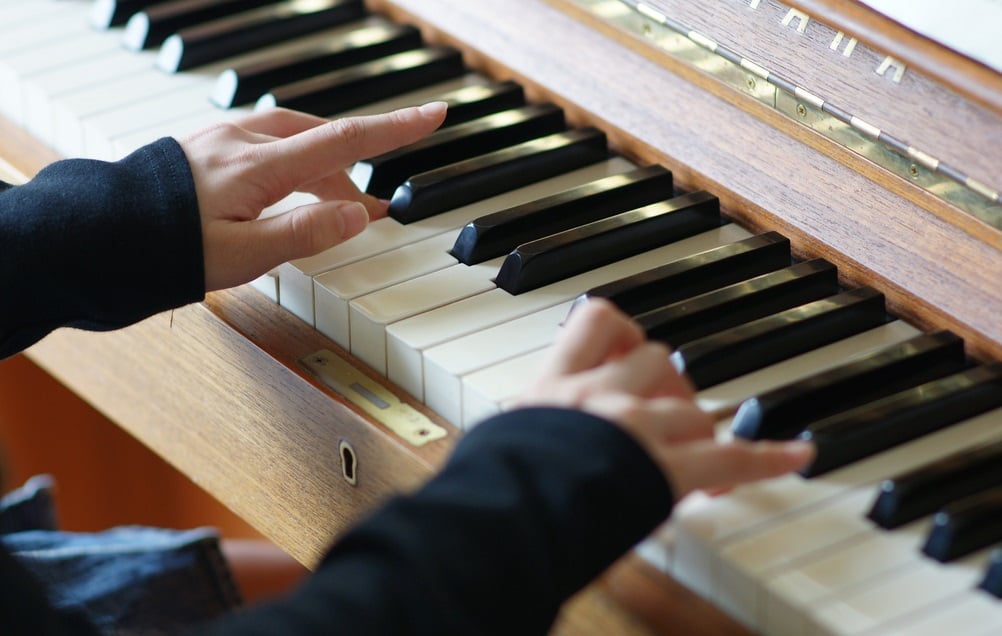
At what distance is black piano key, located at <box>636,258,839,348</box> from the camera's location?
1.13 m

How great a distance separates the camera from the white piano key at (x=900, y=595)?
877mm

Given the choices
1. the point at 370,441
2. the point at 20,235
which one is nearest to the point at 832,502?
the point at 370,441

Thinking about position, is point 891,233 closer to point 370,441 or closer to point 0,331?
point 370,441

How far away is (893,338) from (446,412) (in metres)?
0.35

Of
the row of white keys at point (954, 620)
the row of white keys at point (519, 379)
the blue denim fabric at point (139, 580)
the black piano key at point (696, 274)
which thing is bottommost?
the blue denim fabric at point (139, 580)

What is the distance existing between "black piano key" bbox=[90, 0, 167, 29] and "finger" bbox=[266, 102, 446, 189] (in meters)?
0.47

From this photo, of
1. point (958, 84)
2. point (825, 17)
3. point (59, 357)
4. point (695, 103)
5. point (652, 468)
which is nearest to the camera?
point (652, 468)

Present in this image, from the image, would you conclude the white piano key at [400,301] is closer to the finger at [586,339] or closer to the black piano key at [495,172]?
the black piano key at [495,172]

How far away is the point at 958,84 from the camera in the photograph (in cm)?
106

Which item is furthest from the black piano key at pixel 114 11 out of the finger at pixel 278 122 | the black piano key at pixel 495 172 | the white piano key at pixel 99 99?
the black piano key at pixel 495 172

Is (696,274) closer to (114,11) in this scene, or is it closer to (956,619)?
(956,619)

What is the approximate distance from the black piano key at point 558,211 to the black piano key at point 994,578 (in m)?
0.51

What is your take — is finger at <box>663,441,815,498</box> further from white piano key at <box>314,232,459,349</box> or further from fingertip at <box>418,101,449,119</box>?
fingertip at <box>418,101,449,119</box>

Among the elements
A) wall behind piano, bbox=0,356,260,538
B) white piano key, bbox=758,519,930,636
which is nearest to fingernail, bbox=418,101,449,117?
white piano key, bbox=758,519,930,636
